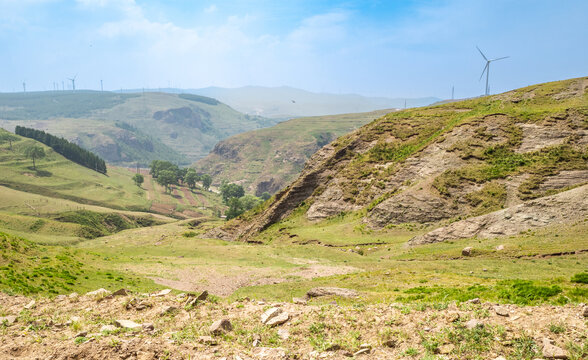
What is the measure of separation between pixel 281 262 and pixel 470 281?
2730cm

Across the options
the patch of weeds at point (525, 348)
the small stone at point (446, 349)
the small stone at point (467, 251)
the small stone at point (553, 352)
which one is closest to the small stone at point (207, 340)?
the small stone at point (446, 349)

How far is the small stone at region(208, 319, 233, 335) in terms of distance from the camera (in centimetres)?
1684

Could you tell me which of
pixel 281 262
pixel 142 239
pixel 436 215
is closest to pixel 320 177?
pixel 436 215

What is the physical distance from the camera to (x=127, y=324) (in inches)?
690

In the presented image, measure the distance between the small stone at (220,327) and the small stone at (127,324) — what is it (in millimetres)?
3680

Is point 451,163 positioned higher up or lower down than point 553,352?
higher up

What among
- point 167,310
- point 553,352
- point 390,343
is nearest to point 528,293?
point 553,352

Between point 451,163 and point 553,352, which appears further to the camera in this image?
point 451,163

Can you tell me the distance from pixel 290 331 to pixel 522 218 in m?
44.9

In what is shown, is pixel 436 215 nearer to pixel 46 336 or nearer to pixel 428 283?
pixel 428 283

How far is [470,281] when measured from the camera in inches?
1206

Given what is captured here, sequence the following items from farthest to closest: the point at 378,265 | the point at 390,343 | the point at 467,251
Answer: the point at 378,265
the point at 467,251
the point at 390,343

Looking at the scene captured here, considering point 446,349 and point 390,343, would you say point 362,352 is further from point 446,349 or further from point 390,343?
point 446,349

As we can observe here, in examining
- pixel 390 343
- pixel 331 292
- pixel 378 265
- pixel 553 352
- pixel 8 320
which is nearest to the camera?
pixel 553 352
